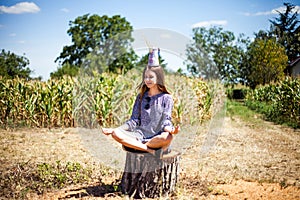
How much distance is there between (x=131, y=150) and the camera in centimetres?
340

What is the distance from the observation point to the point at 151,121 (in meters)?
3.45

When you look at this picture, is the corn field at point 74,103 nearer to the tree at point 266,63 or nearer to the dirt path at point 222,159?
the dirt path at point 222,159

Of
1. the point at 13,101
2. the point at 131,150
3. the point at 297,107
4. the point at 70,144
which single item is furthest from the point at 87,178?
the point at 297,107

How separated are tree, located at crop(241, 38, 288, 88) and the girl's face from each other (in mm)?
21977

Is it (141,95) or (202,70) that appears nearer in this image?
(141,95)

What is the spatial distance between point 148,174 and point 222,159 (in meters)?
2.60

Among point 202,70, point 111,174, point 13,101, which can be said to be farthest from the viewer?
point 13,101

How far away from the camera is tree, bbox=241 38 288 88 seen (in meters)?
24.6

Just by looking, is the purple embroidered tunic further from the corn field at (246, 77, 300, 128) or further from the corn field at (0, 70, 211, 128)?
the corn field at (246, 77, 300, 128)

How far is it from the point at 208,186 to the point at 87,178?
5.09 ft

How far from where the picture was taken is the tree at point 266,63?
24609 millimetres

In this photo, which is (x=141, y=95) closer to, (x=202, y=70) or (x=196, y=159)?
(x=202, y=70)

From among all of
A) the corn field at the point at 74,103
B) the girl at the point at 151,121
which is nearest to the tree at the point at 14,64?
the corn field at the point at 74,103

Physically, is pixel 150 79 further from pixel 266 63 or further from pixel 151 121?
pixel 266 63
